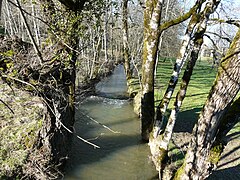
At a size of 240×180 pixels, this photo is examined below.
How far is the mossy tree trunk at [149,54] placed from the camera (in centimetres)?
873

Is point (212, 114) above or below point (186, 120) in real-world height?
above

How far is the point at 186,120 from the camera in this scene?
12.4 meters

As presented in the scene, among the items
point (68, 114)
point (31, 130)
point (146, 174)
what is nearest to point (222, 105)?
point (146, 174)

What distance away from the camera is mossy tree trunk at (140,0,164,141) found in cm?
873

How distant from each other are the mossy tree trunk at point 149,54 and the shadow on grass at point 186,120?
68.2 inches

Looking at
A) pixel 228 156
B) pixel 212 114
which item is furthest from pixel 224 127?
pixel 228 156

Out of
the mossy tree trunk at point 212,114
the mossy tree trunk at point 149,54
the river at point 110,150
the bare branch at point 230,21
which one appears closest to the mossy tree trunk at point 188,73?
the bare branch at point 230,21

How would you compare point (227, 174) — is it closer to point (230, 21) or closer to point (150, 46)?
point (230, 21)

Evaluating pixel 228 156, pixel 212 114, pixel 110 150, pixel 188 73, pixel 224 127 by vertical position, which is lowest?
pixel 110 150

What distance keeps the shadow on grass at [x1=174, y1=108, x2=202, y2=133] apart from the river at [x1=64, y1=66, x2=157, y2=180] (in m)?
1.68

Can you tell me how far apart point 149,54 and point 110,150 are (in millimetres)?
3427

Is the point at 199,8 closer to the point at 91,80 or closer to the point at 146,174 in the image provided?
the point at 146,174

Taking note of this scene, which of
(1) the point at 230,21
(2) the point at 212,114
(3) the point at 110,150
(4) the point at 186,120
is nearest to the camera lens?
(2) the point at 212,114

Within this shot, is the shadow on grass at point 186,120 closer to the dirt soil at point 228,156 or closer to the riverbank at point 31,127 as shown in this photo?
the dirt soil at point 228,156
